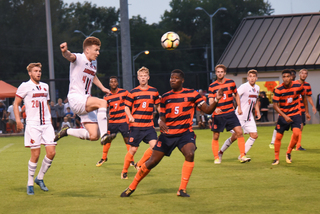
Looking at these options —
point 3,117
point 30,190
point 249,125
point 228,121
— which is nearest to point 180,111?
point 30,190

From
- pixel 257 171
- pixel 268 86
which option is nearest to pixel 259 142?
pixel 257 171

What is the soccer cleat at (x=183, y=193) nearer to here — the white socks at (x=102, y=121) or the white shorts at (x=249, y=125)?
the white socks at (x=102, y=121)

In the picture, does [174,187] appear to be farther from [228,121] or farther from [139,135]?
[228,121]

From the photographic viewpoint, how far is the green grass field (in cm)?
614

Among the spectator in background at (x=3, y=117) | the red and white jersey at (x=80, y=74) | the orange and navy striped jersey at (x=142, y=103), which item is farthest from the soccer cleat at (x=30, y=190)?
the spectator in background at (x=3, y=117)

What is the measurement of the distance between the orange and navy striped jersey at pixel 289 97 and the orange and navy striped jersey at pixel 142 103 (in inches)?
120

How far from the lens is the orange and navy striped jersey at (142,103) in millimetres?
8367

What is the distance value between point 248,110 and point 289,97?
152 centimetres

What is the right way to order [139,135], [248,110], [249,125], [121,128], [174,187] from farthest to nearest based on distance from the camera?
1. [248,110]
2. [249,125]
3. [121,128]
4. [139,135]
5. [174,187]

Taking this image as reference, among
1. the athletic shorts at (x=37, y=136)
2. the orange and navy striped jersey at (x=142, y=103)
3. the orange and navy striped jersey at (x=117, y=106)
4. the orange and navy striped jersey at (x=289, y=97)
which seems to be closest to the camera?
the athletic shorts at (x=37, y=136)

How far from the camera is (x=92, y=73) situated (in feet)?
23.3

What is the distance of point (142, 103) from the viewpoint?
27.5ft

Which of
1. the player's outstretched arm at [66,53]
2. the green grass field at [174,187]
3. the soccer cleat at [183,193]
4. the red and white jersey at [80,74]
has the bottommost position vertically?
the green grass field at [174,187]

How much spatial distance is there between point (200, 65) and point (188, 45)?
5.42 metres
